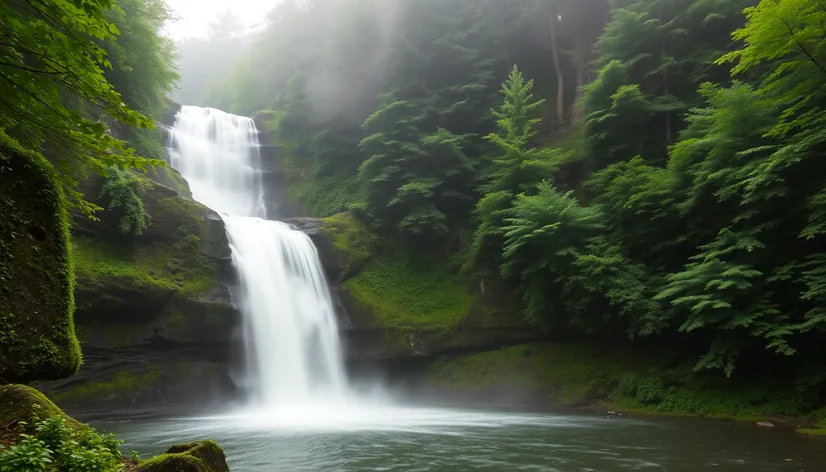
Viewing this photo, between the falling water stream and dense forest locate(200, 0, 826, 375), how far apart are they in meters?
3.41

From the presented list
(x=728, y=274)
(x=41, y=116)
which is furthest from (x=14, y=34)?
(x=728, y=274)

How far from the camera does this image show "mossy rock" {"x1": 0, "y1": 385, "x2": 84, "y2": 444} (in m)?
3.86

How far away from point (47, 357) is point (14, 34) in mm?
2322

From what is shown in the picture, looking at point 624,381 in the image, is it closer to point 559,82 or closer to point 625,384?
point 625,384

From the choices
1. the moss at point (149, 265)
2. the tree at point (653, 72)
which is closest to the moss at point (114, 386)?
the moss at point (149, 265)

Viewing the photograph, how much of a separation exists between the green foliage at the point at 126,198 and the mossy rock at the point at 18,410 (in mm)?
10753

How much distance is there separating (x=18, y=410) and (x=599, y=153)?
1859 centimetres

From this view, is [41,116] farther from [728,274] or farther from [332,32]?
[332,32]

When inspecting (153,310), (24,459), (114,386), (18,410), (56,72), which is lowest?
(114,386)

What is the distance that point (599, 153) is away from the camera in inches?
740

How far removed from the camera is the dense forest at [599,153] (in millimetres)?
11781

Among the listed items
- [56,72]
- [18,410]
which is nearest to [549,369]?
[18,410]

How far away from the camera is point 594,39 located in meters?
Result: 28.4

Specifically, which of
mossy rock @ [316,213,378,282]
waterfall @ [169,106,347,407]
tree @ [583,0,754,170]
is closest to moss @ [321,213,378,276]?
mossy rock @ [316,213,378,282]
